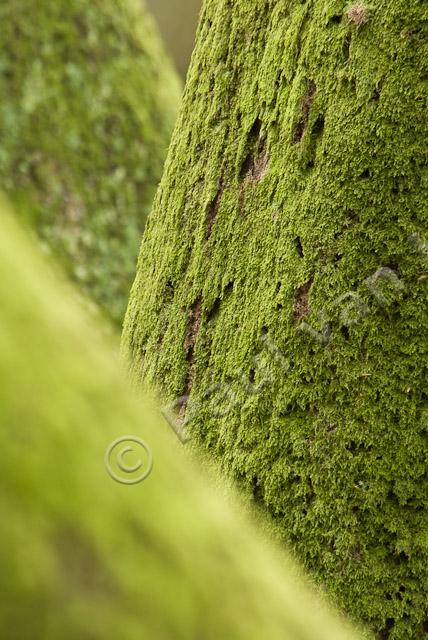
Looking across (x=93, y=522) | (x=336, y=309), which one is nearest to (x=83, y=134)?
(x=336, y=309)

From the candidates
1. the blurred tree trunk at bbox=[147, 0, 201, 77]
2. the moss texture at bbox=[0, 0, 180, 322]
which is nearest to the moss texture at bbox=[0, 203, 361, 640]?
the moss texture at bbox=[0, 0, 180, 322]

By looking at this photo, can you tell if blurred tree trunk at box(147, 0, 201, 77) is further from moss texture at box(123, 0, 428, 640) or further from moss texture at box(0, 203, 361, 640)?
moss texture at box(0, 203, 361, 640)

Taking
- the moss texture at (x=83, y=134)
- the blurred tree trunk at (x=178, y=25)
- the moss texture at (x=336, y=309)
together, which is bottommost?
the moss texture at (x=336, y=309)

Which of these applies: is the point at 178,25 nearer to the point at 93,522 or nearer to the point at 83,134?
the point at 83,134

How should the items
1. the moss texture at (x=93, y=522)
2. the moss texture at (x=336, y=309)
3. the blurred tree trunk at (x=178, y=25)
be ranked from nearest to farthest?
the moss texture at (x=93, y=522) → the moss texture at (x=336, y=309) → the blurred tree trunk at (x=178, y=25)

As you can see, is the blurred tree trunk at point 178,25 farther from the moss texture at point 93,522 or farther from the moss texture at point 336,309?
the moss texture at point 93,522

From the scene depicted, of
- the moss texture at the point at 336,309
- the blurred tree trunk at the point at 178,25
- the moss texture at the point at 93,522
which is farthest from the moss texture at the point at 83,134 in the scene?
the moss texture at the point at 93,522
